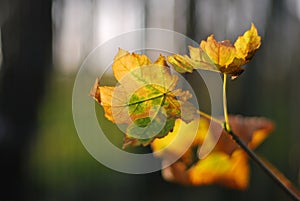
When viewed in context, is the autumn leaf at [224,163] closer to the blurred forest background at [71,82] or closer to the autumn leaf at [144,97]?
the autumn leaf at [144,97]

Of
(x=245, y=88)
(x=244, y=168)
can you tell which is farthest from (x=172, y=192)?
(x=244, y=168)

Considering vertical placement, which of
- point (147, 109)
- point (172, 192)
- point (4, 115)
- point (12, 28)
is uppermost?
point (12, 28)

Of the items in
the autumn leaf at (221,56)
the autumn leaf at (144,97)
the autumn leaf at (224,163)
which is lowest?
the autumn leaf at (224,163)

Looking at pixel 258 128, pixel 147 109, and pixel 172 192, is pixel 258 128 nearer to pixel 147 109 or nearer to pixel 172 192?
pixel 147 109

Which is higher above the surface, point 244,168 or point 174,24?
point 174,24

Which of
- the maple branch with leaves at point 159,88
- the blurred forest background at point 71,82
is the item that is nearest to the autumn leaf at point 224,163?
the maple branch with leaves at point 159,88

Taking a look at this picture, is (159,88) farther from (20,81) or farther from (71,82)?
(71,82)

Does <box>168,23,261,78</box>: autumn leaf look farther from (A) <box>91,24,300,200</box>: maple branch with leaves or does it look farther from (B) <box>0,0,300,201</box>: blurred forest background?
(B) <box>0,0,300,201</box>: blurred forest background

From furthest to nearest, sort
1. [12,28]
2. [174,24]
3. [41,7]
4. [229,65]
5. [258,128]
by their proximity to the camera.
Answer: [174,24]
[12,28]
[41,7]
[258,128]
[229,65]
